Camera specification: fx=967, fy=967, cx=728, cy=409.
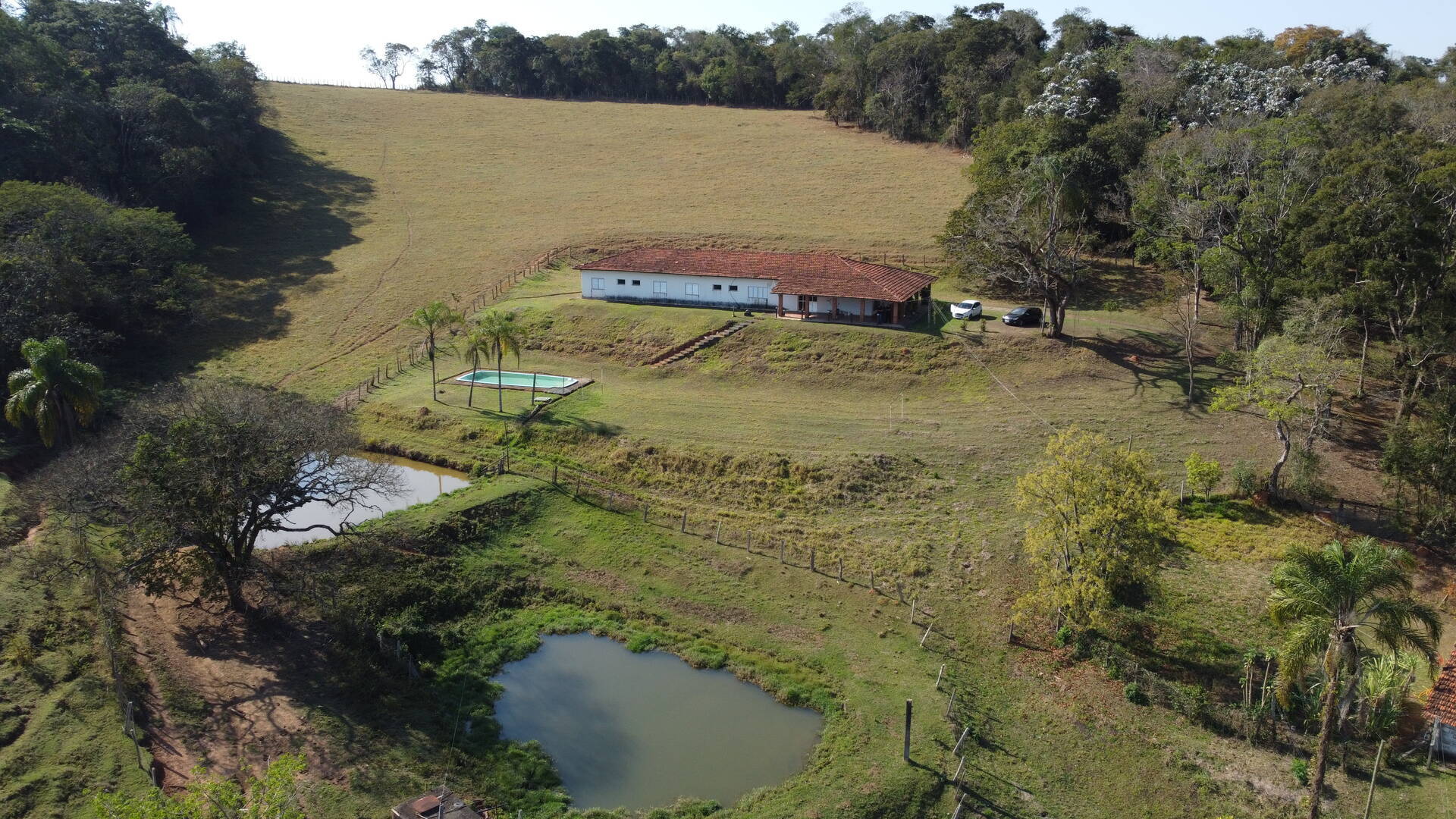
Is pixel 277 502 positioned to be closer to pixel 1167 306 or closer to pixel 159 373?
pixel 159 373

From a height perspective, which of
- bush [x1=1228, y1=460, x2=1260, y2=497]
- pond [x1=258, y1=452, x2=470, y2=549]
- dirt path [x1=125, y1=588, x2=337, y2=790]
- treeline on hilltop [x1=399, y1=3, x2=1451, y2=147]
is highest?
treeline on hilltop [x1=399, y1=3, x2=1451, y2=147]

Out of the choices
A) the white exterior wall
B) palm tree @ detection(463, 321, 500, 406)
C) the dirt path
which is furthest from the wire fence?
the white exterior wall

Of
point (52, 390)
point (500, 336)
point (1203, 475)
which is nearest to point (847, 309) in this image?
point (500, 336)

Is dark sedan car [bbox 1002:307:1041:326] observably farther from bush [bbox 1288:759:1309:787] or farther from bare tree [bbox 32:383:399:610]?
bare tree [bbox 32:383:399:610]

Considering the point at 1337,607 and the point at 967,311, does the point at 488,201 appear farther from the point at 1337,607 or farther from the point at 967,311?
the point at 1337,607

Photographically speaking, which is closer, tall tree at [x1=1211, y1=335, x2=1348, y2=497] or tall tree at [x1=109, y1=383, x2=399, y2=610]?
tall tree at [x1=109, y1=383, x2=399, y2=610]

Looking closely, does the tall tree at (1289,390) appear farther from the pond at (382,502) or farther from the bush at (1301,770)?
the pond at (382,502)
